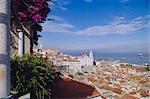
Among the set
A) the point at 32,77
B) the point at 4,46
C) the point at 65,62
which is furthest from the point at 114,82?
the point at 65,62

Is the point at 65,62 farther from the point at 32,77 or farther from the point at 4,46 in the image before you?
the point at 4,46

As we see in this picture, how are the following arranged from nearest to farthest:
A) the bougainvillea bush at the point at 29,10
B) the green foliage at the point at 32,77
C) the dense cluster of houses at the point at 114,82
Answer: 1. the green foliage at the point at 32,77
2. the bougainvillea bush at the point at 29,10
3. the dense cluster of houses at the point at 114,82

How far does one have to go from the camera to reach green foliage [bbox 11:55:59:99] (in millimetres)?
5379

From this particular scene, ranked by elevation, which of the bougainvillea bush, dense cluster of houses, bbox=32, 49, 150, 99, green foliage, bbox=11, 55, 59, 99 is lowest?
dense cluster of houses, bbox=32, 49, 150, 99

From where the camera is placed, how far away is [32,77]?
547cm

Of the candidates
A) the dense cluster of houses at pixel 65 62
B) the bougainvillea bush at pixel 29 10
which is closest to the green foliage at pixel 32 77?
the bougainvillea bush at pixel 29 10

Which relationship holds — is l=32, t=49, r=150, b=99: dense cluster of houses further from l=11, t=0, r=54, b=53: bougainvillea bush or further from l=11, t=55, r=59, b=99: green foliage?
l=11, t=55, r=59, b=99: green foliage

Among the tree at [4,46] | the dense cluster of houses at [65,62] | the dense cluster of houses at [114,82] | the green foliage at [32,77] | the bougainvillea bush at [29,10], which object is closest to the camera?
the tree at [4,46]

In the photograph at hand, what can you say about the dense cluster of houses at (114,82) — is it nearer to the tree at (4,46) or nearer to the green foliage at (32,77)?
the green foliage at (32,77)

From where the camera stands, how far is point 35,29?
809 cm

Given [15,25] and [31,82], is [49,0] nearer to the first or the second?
[15,25]

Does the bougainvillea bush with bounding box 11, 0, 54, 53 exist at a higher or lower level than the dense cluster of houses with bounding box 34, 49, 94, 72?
higher

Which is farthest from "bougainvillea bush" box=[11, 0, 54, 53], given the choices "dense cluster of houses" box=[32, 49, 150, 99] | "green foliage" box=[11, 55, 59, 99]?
"dense cluster of houses" box=[32, 49, 150, 99]

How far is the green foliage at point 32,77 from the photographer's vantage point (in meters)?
5.38
